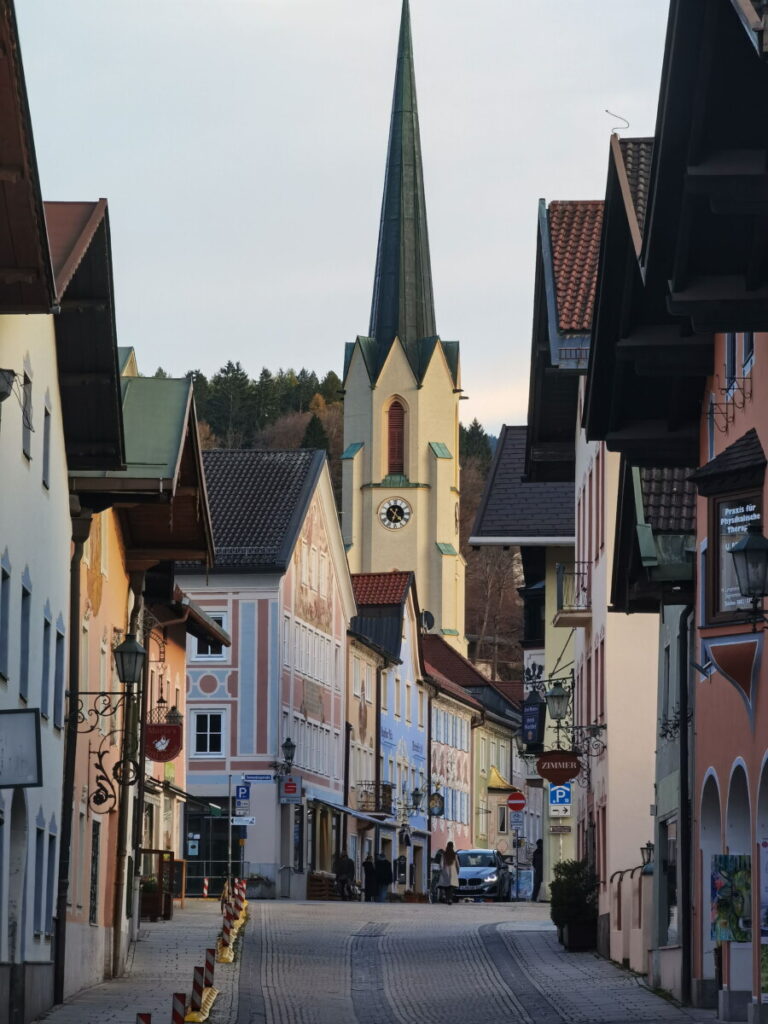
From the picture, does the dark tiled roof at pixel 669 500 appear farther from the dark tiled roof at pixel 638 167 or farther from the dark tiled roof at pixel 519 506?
the dark tiled roof at pixel 519 506

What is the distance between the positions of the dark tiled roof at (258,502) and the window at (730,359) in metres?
41.4

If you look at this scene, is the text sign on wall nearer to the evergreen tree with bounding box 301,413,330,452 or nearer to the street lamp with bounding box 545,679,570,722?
the street lamp with bounding box 545,679,570,722

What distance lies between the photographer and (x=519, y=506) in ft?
147

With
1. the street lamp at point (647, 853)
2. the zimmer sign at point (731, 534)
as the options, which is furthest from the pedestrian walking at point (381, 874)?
the zimmer sign at point (731, 534)

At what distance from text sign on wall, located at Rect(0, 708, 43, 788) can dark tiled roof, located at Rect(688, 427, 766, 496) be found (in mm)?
8195

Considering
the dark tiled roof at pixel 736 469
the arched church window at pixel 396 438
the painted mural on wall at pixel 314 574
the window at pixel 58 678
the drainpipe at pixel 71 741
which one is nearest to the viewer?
the dark tiled roof at pixel 736 469

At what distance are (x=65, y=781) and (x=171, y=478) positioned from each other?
3.65 meters

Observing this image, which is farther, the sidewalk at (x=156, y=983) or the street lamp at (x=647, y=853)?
the street lamp at (x=647, y=853)

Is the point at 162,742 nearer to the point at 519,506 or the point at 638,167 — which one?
the point at 519,506

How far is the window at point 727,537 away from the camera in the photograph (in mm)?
19297

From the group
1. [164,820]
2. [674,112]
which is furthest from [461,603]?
[674,112]

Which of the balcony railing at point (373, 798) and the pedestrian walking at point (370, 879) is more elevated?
the balcony railing at point (373, 798)

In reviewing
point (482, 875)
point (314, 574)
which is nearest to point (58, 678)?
point (482, 875)

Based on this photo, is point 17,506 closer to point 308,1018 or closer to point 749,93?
point 308,1018
